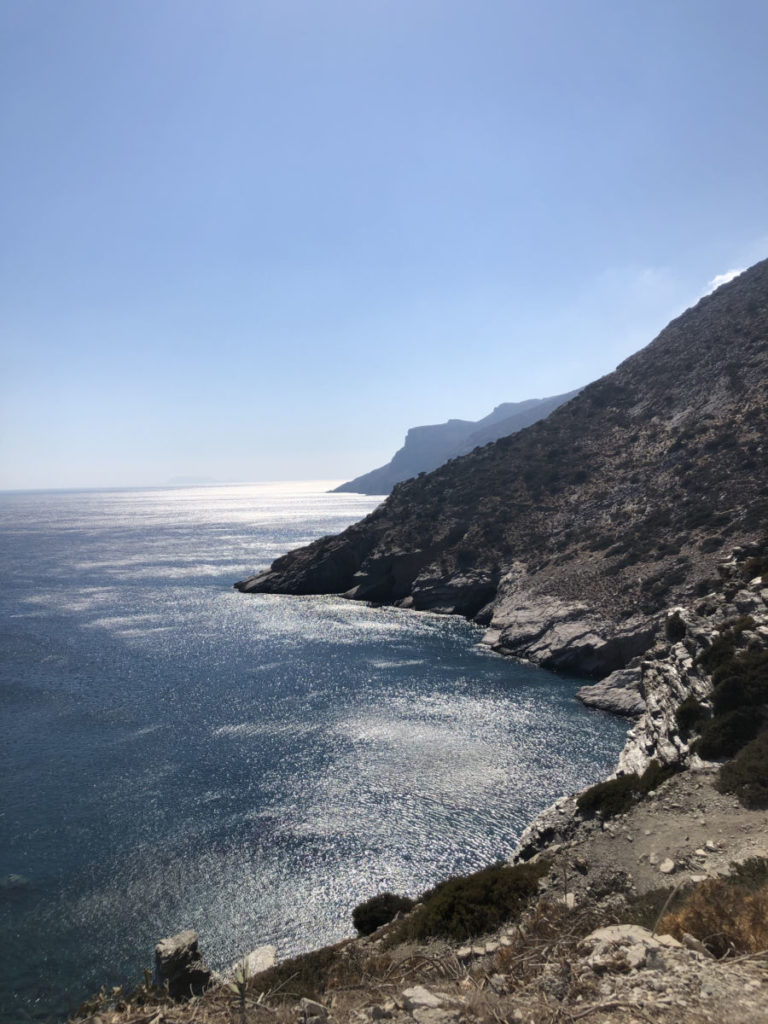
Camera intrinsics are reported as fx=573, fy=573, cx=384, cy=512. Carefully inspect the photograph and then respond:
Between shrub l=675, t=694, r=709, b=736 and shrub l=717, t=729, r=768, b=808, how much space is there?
4.31 metres

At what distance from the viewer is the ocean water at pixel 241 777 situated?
24.5 meters

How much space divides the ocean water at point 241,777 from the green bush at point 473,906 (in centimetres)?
888

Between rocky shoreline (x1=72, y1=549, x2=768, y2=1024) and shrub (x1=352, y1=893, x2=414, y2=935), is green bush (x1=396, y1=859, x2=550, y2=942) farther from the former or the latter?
shrub (x1=352, y1=893, x2=414, y2=935)

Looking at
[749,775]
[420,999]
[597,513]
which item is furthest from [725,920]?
[597,513]

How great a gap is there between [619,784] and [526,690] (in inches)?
1219

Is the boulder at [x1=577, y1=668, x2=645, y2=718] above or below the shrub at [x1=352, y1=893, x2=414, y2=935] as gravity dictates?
below

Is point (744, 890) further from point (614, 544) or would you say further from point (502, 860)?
point (614, 544)

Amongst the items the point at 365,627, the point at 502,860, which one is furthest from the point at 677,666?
the point at 365,627

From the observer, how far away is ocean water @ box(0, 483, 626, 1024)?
80.4 ft

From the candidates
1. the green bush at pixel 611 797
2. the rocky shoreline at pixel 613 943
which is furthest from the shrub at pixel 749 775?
the green bush at pixel 611 797

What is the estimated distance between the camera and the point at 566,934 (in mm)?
11164

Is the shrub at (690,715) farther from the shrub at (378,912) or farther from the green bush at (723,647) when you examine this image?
the shrub at (378,912)

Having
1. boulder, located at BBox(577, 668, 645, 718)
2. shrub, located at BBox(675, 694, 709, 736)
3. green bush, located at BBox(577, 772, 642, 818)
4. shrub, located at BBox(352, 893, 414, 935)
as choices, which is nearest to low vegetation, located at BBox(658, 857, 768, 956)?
green bush, located at BBox(577, 772, 642, 818)

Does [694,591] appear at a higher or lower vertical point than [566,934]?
lower
